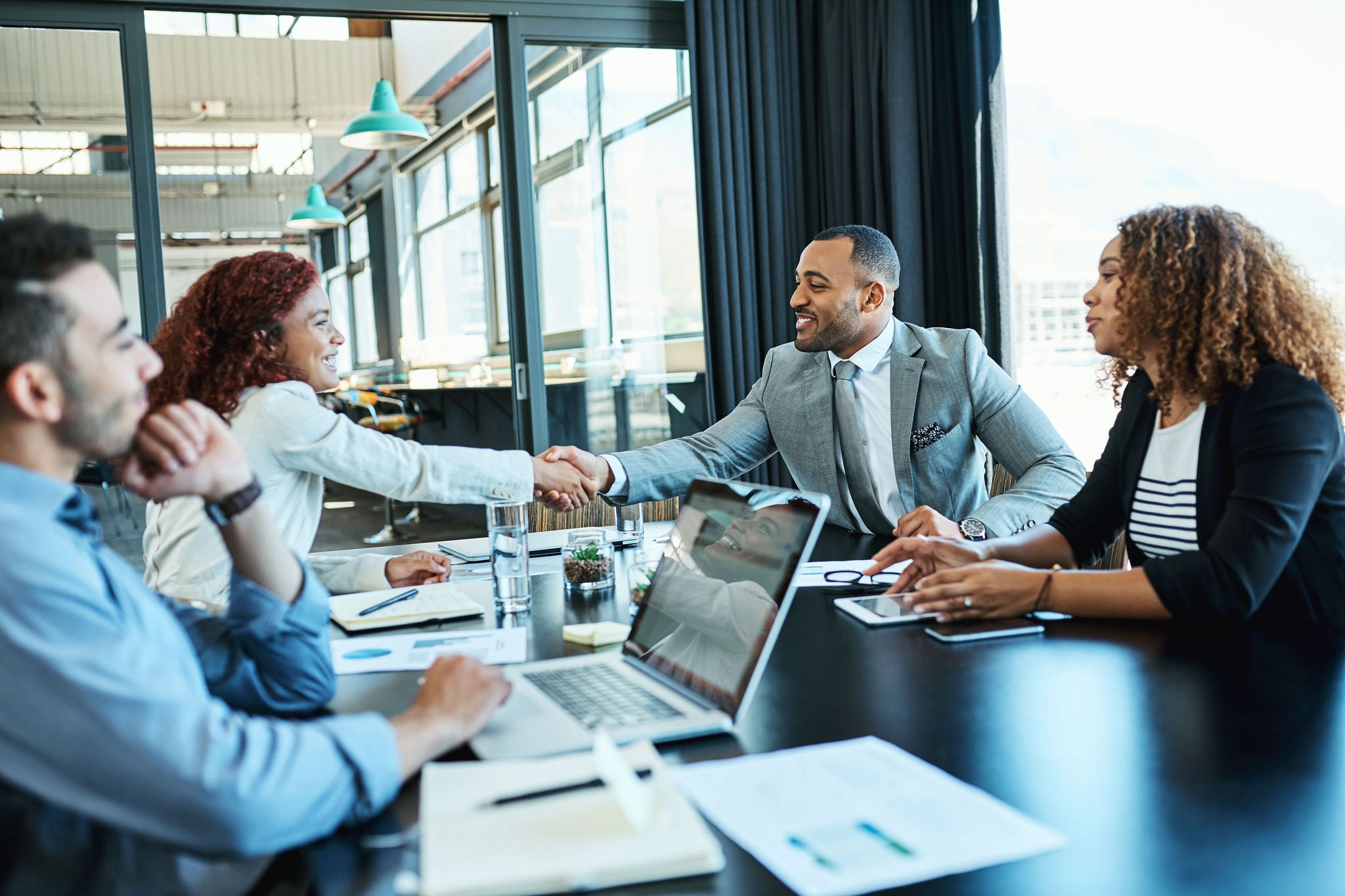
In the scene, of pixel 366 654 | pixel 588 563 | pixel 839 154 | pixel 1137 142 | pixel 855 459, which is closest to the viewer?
pixel 366 654

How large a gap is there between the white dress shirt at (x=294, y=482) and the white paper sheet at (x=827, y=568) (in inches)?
20.8

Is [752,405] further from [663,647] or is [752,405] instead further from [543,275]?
[663,647]

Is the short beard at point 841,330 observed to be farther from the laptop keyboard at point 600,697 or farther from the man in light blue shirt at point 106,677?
the man in light blue shirt at point 106,677

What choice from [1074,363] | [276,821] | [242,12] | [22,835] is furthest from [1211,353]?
[242,12]

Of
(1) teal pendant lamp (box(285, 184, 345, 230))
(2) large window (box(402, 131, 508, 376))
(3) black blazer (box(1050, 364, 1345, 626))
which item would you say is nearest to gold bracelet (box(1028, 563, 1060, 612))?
(3) black blazer (box(1050, 364, 1345, 626))

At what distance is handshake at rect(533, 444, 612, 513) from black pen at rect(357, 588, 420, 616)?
670 mm

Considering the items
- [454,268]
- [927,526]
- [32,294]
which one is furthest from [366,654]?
[454,268]

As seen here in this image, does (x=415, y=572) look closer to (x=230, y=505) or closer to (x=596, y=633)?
(x=596, y=633)

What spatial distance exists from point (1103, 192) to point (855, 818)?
9.92 ft

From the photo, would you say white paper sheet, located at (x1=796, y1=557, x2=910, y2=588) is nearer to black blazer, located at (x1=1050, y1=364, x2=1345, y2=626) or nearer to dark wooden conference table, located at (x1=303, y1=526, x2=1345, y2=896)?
dark wooden conference table, located at (x1=303, y1=526, x2=1345, y2=896)

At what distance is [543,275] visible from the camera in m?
4.15

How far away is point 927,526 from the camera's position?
1.92 m

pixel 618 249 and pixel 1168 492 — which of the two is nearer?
pixel 1168 492

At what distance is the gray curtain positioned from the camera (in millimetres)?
3660
